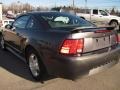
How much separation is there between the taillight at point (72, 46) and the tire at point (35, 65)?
2.78ft

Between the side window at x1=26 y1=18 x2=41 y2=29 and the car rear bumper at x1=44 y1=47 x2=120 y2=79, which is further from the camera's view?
the side window at x1=26 y1=18 x2=41 y2=29

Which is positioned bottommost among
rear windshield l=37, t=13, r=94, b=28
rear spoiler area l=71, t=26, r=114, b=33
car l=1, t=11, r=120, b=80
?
car l=1, t=11, r=120, b=80

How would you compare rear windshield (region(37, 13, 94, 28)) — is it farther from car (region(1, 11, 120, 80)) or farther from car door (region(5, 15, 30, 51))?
car door (region(5, 15, 30, 51))

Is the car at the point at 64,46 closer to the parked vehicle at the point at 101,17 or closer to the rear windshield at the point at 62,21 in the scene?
the rear windshield at the point at 62,21

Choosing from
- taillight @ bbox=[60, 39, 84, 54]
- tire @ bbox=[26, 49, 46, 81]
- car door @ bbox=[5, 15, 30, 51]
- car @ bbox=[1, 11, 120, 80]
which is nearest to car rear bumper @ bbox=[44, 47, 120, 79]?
car @ bbox=[1, 11, 120, 80]

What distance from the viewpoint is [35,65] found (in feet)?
17.1

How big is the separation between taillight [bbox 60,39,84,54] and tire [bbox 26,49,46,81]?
85cm

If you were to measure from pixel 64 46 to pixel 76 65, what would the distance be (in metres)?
0.40

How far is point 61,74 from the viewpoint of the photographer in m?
4.34

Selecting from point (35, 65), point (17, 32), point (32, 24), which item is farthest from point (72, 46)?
point (17, 32)

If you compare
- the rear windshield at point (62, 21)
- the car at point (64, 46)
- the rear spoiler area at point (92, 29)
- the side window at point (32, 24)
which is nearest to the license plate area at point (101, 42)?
the car at point (64, 46)

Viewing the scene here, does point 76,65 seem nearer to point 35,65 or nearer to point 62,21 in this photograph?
point 35,65

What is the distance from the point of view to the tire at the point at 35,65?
16.1 ft

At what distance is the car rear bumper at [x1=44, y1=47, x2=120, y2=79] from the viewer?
165 inches
